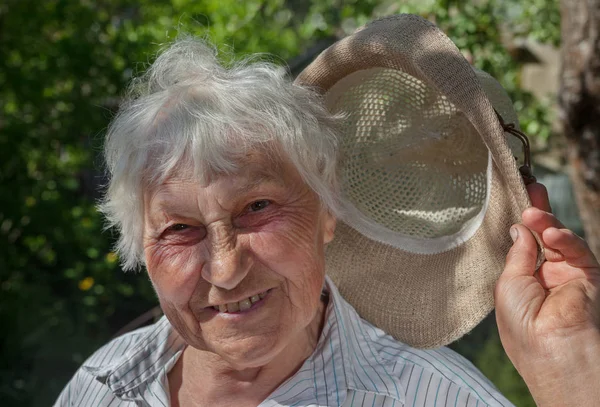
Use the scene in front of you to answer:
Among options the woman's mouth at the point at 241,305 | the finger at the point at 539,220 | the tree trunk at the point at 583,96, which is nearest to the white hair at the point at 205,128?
the woman's mouth at the point at 241,305

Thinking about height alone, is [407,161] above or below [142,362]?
above

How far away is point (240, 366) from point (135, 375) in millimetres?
429

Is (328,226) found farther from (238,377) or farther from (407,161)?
(238,377)

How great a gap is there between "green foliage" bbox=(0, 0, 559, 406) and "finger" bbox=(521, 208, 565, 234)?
93.0 inches

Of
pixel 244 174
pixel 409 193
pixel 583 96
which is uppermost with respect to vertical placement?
pixel 244 174

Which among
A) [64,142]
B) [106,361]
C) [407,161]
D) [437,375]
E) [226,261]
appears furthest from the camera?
[64,142]

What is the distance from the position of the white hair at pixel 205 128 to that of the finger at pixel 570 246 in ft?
1.92

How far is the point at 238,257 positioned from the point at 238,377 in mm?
414

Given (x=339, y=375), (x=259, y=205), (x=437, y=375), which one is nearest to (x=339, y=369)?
(x=339, y=375)

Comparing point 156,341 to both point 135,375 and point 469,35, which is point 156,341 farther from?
point 469,35

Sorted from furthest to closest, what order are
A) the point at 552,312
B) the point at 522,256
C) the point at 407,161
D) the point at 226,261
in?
the point at 407,161
the point at 226,261
the point at 522,256
the point at 552,312

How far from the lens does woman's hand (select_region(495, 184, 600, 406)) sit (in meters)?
1.40

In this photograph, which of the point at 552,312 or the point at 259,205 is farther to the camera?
the point at 259,205

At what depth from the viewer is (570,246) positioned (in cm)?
149
